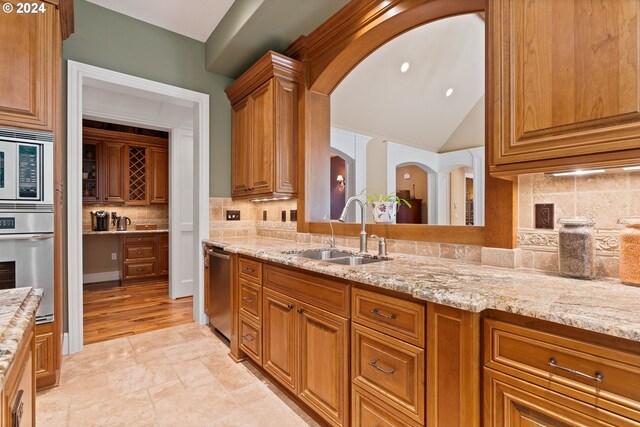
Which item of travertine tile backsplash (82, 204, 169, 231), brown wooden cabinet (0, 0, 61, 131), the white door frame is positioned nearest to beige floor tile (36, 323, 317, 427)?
the white door frame

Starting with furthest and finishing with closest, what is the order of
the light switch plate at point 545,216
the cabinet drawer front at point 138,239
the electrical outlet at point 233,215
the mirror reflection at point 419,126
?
1. the cabinet drawer front at point 138,239
2. the electrical outlet at point 233,215
3. the mirror reflection at point 419,126
4. the light switch plate at point 545,216

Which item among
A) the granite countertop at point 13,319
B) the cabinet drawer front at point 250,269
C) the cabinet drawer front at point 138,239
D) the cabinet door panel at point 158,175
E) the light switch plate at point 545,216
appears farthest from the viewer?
the cabinet door panel at point 158,175

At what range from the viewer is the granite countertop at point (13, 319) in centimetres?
58

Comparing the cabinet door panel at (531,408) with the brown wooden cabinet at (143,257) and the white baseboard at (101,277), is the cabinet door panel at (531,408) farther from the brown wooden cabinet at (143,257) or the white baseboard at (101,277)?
the white baseboard at (101,277)

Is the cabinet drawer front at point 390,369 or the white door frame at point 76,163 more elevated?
the white door frame at point 76,163

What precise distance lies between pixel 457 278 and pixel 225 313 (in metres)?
2.13

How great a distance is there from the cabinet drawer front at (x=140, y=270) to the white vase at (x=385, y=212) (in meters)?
4.44

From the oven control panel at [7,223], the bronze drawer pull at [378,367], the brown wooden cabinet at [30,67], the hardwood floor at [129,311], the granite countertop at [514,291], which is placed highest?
the brown wooden cabinet at [30,67]

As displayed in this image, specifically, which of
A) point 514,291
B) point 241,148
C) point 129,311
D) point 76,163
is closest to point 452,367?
point 514,291

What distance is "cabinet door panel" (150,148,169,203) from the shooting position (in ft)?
18.2

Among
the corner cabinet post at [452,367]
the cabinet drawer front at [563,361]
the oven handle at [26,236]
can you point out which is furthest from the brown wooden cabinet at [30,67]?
the cabinet drawer front at [563,361]

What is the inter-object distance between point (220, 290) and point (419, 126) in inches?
89.1

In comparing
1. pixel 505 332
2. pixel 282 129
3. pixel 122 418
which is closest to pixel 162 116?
pixel 282 129

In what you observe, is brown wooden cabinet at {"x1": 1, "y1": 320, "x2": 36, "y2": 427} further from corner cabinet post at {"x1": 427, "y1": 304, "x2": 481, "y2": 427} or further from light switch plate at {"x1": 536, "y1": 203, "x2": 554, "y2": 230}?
light switch plate at {"x1": 536, "y1": 203, "x2": 554, "y2": 230}
